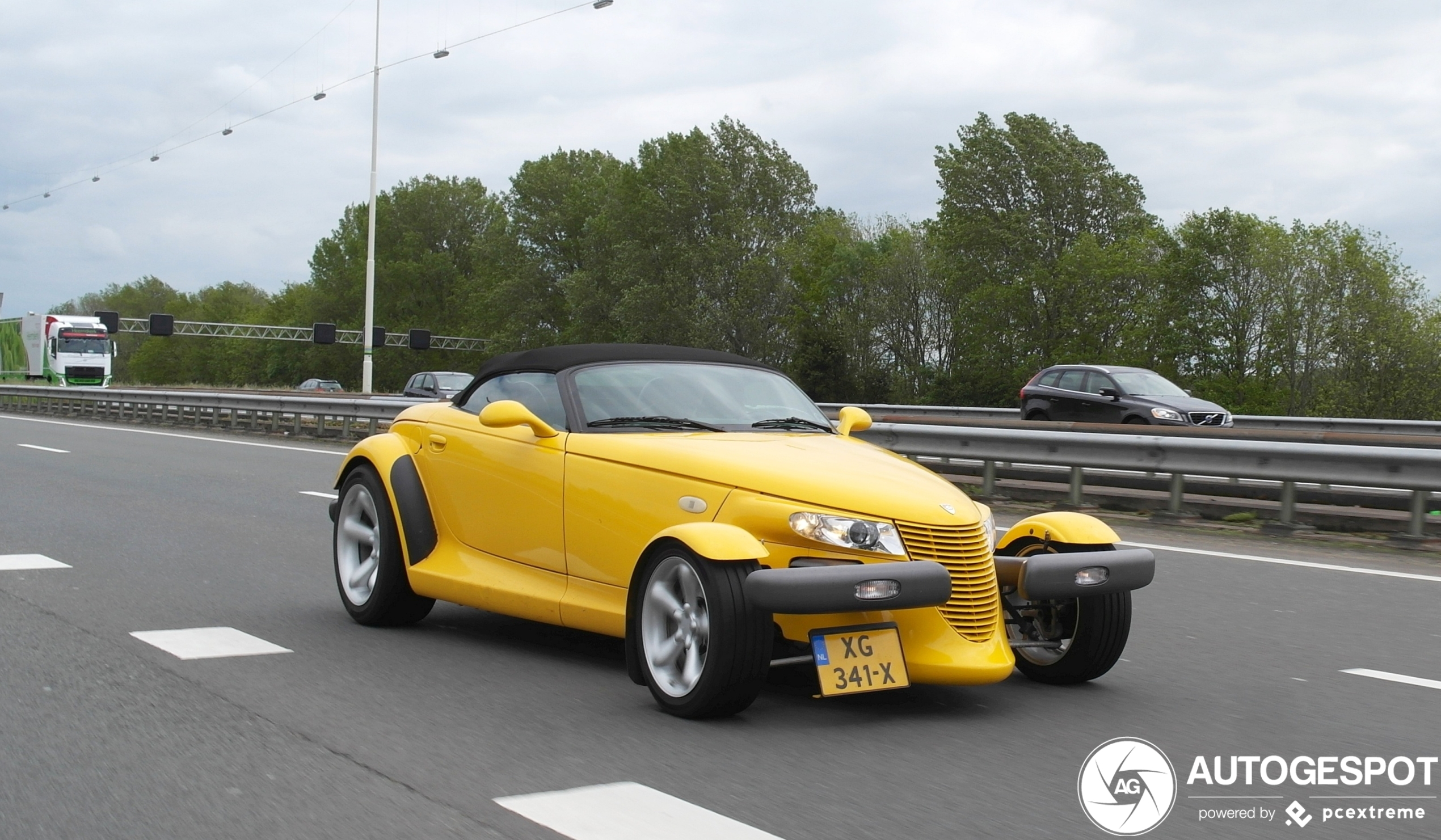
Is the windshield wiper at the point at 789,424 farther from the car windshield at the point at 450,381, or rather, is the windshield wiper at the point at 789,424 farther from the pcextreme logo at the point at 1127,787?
the car windshield at the point at 450,381

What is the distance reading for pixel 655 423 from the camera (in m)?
5.88

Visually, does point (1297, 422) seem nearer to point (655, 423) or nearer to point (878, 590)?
point (655, 423)

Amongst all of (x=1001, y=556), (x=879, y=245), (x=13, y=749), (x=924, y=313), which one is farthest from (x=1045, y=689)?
(x=879, y=245)

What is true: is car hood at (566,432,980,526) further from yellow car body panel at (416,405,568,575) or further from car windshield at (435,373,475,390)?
car windshield at (435,373,475,390)

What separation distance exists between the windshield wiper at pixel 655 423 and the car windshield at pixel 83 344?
6254 centimetres

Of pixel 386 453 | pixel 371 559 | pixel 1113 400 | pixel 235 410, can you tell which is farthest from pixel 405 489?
pixel 235 410

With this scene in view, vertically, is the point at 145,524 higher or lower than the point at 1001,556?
lower

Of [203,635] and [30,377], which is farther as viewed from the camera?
[30,377]

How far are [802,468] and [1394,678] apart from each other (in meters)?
2.76

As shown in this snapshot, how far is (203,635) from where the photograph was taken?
644 centimetres

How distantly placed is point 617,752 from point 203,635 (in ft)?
9.34

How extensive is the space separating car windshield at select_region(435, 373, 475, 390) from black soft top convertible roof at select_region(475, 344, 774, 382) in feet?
88.3

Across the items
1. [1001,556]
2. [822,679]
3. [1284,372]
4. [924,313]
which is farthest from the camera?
[924,313]

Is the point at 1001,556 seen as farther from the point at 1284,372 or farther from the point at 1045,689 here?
the point at 1284,372
